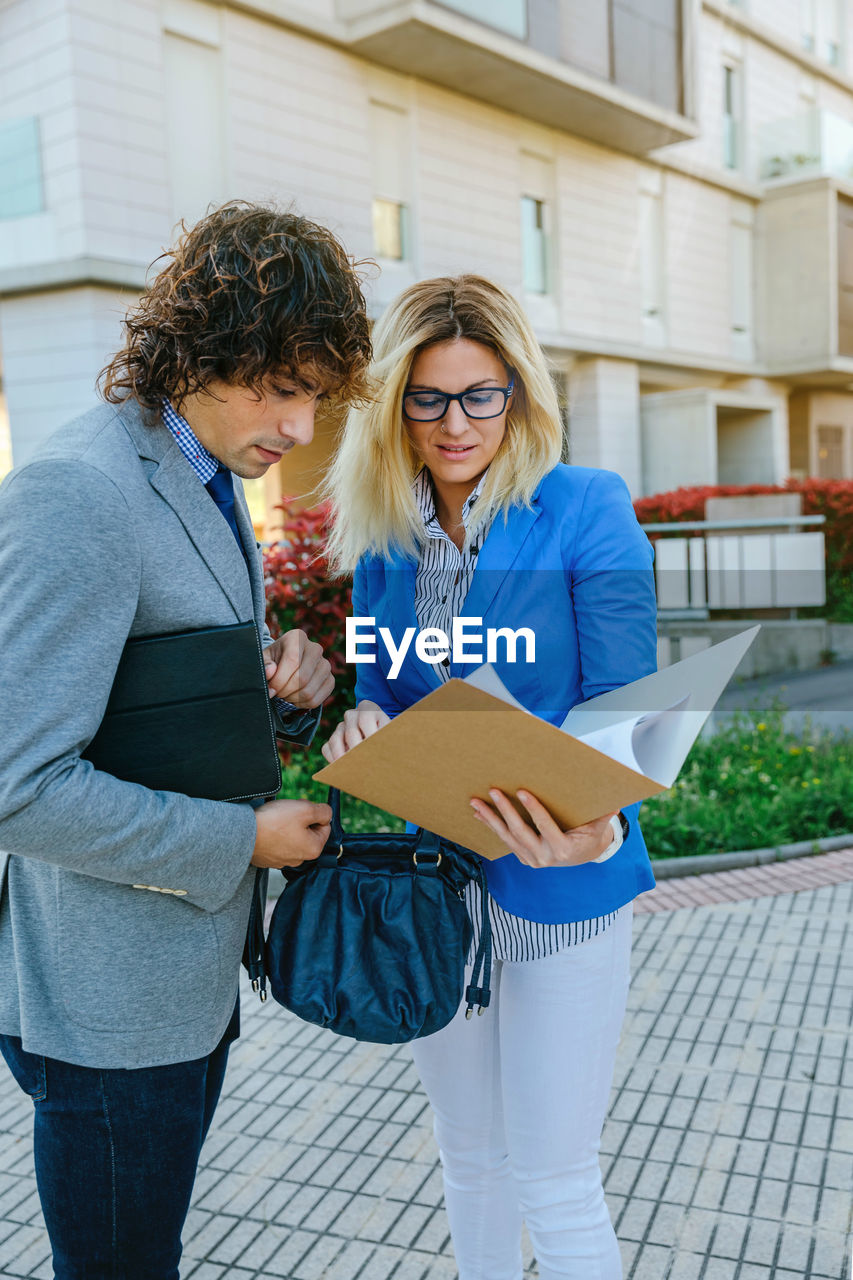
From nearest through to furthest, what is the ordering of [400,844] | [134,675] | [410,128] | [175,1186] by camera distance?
[134,675] < [175,1186] < [400,844] < [410,128]

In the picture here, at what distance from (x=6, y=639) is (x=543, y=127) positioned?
1566 cm

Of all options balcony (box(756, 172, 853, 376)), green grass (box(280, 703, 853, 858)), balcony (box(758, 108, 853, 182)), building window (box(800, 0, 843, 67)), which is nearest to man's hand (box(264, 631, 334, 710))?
green grass (box(280, 703, 853, 858))

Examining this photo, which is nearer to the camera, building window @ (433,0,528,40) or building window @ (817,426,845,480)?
building window @ (433,0,528,40)

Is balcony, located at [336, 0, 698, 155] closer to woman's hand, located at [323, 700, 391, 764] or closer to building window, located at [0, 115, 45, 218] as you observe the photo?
building window, located at [0, 115, 45, 218]

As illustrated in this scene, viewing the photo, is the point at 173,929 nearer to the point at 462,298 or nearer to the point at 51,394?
the point at 462,298

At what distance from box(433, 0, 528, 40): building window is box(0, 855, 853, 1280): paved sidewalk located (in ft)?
39.3

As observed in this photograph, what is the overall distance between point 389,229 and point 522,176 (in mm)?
2911

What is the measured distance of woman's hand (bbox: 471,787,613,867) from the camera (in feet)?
4.57

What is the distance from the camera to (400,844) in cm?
168

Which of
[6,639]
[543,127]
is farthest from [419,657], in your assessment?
[543,127]

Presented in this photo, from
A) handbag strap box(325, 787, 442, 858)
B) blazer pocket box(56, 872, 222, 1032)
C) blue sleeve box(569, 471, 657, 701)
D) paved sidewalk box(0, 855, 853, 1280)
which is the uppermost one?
blue sleeve box(569, 471, 657, 701)

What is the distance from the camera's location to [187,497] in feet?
4.73

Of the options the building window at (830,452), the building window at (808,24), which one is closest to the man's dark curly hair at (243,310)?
the building window at (808,24)

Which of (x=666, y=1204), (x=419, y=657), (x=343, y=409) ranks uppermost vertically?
(x=343, y=409)
